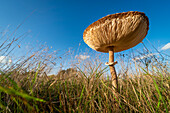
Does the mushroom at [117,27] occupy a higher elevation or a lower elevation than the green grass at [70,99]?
higher

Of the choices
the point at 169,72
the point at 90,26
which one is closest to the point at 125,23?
the point at 90,26

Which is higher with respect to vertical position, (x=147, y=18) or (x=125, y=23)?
(x=147, y=18)

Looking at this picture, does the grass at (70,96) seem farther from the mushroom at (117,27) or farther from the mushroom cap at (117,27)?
the mushroom cap at (117,27)

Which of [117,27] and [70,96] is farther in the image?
[117,27]

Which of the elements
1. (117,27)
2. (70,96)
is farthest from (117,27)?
(70,96)

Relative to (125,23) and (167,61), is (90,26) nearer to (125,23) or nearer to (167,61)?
(125,23)

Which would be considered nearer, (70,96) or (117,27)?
(70,96)

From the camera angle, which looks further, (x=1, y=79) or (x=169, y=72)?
(x=169, y=72)

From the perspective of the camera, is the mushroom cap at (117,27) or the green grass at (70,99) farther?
the mushroom cap at (117,27)

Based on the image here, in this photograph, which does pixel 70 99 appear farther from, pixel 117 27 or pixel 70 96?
pixel 117 27

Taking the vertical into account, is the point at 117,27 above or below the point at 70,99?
above

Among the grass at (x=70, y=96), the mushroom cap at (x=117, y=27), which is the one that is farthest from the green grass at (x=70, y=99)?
the mushroom cap at (x=117, y=27)
